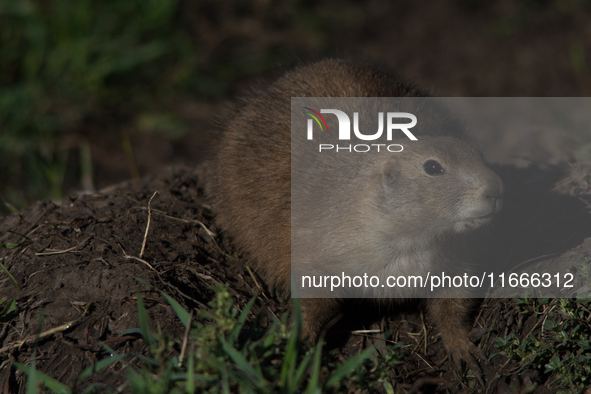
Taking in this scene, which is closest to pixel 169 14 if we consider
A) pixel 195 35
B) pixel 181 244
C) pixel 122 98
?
pixel 195 35

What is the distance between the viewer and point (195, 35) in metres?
8.99

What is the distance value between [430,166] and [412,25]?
6740mm

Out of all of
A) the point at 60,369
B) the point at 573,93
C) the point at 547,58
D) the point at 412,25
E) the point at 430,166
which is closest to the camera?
the point at 60,369

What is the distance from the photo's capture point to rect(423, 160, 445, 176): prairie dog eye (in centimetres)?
369

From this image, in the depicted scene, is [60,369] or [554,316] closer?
[60,369]

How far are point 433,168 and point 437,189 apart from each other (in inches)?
6.2

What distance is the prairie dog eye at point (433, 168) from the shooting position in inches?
145

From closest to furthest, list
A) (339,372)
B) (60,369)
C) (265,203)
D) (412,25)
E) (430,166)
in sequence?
(339,372), (60,369), (430,166), (265,203), (412,25)

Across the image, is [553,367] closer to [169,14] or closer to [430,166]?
[430,166]

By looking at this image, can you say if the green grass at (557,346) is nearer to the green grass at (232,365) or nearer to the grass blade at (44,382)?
the green grass at (232,365)

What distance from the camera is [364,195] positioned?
12.6 feet

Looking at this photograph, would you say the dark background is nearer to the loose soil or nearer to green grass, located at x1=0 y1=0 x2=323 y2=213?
green grass, located at x1=0 y1=0 x2=323 y2=213

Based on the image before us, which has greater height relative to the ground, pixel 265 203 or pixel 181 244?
pixel 265 203

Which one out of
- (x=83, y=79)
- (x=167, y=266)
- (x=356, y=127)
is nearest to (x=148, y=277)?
(x=167, y=266)
